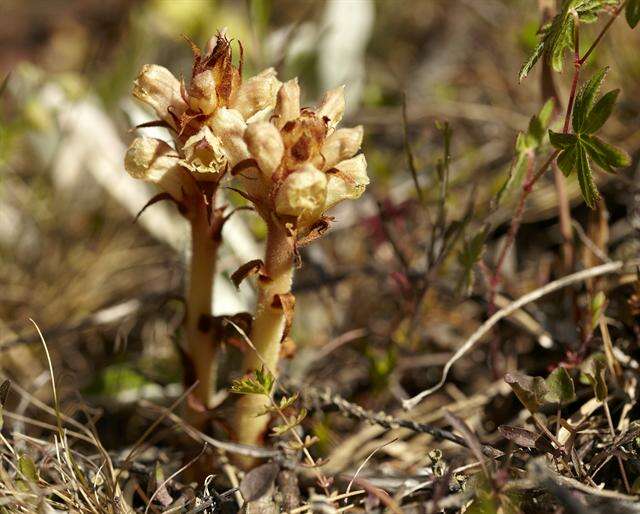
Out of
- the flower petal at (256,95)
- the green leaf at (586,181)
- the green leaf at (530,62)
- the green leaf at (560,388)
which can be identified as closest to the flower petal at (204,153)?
the flower petal at (256,95)

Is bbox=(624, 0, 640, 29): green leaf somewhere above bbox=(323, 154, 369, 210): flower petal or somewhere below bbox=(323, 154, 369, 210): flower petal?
above

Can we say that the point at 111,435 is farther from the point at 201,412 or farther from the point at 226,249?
the point at 226,249

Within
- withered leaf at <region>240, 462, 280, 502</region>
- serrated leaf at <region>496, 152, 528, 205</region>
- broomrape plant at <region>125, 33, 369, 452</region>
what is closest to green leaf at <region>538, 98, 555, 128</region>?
serrated leaf at <region>496, 152, 528, 205</region>

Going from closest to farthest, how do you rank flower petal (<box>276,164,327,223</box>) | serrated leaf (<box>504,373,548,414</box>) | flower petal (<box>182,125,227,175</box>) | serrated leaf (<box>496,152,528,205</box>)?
flower petal (<box>276,164,327,223</box>), flower petal (<box>182,125,227,175</box>), serrated leaf (<box>504,373,548,414</box>), serrated leaf (<box>496,152,528,205</box>)

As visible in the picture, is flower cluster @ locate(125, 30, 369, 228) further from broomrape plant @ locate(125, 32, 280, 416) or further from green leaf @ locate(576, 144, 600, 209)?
green leaf @ locate(576, 144, 600, 209)

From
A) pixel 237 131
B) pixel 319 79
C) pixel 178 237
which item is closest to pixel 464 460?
pixel 237 131

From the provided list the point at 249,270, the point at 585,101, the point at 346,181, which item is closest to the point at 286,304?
the point at 249,270
